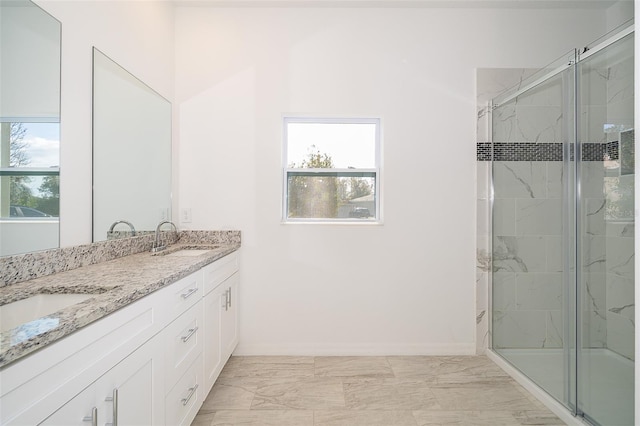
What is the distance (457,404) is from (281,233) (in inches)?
67.7

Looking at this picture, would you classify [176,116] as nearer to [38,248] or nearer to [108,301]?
[38,248]

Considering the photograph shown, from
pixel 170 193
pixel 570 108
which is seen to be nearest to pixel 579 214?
pixel 570 108

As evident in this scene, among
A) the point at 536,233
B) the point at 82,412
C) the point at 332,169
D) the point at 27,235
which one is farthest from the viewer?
the point at 332,169

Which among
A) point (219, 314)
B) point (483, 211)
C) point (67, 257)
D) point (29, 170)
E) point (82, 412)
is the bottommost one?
point (219, 314)

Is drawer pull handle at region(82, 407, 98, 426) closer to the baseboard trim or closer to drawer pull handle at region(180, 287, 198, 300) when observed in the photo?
drawer pull handle at region(180, 287, 198, 300)

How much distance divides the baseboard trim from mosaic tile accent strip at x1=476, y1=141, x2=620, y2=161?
157cm

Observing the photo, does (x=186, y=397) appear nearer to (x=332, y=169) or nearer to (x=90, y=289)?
(x=90, y=289)

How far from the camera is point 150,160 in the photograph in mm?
2430

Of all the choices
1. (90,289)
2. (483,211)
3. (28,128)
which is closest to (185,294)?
(90,289)

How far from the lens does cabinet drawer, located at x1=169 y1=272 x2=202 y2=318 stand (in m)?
1.54

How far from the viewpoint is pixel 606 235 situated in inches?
72.4

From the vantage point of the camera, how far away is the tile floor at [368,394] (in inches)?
77.3

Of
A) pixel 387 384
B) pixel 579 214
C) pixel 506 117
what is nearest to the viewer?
pixel 579 214

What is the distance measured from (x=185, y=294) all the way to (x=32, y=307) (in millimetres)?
583
